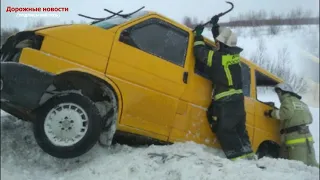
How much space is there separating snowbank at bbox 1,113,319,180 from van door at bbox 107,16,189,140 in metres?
0.38

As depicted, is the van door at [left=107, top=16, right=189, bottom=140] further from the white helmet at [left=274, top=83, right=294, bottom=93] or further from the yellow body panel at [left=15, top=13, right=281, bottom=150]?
the white helmet at [left=274, top=83, right=294, bottom=93]

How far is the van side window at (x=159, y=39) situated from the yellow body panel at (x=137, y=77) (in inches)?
2.5

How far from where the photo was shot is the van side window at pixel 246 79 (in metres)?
5.25

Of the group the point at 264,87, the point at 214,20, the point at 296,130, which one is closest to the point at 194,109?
the point at 214,20

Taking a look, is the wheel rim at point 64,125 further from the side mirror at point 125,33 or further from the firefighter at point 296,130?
the firefighter at point 296,130

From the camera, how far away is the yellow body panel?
3.80m

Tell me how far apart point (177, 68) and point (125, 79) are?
0.71 m

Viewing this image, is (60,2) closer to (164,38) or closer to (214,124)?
(164,38)

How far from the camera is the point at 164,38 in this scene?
4.44 meters

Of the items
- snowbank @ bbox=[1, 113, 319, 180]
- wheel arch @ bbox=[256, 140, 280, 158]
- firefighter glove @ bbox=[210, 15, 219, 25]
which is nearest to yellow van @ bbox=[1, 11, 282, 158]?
snowbank @ bbox=[1, 113, 319, 180]

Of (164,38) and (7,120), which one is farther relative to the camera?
(7,120)

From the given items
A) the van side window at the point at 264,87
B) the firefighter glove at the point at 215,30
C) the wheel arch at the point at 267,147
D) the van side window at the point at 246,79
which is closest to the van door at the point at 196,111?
the firefighter glove at the point at 215,30

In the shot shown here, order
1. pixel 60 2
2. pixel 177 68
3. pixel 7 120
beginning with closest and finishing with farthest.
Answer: pixel 60 2
pixel 177 68
pixel 7 120

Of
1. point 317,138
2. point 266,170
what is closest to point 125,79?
point 266,170
